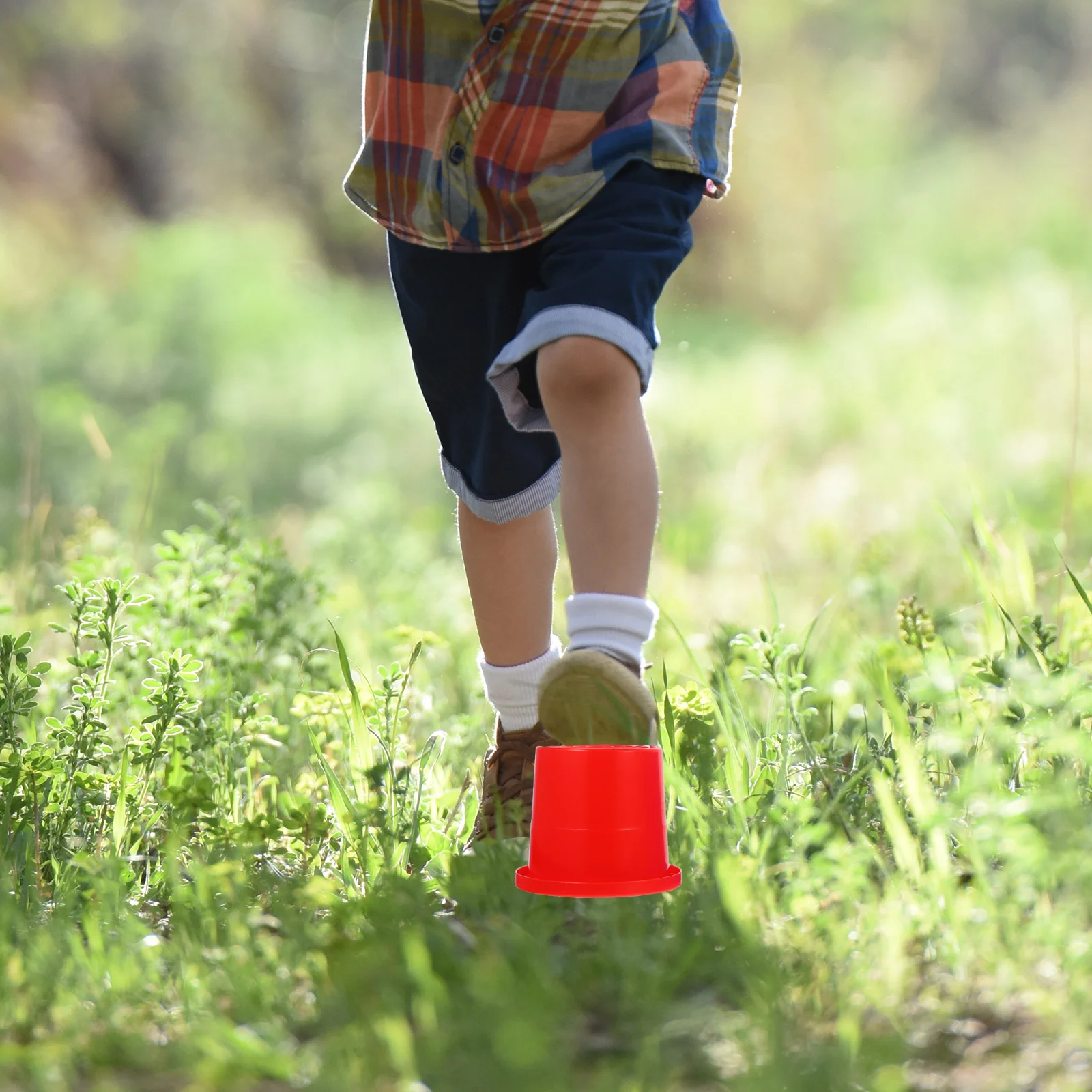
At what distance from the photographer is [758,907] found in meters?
1.50

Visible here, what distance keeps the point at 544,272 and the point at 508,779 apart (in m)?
0.77

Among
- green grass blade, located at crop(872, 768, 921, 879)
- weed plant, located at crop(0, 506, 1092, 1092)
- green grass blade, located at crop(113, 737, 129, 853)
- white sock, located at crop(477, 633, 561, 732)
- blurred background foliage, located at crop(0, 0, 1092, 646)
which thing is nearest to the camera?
weed plant, located at crop(0, 506, 1092, 1092)

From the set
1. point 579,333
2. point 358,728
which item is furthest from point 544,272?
point 358,728

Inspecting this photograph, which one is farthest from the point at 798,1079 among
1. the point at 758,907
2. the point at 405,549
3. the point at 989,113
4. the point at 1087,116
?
the point at 989,113

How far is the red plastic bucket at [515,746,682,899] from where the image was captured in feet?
5.31

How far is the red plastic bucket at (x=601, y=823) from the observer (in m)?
1.62

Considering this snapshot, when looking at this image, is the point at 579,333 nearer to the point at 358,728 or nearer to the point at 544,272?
the point at 544,272

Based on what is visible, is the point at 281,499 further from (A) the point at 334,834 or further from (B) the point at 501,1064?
(B) the point at 501,1064

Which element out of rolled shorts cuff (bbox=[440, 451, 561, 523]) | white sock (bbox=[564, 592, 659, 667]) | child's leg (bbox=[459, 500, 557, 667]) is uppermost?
rolled shorts cuff (bbox=[440, 451, 561, 523])

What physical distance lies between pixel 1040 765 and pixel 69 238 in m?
11.5

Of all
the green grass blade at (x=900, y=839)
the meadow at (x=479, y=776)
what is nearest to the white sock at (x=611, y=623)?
the meadow at (x=479, y=776)

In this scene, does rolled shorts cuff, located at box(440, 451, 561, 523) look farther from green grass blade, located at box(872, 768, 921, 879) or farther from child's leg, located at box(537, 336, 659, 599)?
green grass blade, located at box(872, 768, 921, 879)

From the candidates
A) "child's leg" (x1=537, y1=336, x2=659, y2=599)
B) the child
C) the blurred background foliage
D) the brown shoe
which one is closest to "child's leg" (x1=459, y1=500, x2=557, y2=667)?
the child

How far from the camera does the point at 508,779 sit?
85.0 inches
